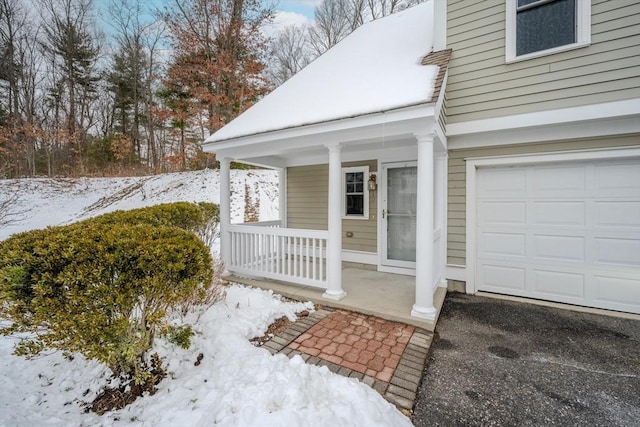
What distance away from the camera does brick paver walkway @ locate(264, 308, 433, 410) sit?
2473 mm

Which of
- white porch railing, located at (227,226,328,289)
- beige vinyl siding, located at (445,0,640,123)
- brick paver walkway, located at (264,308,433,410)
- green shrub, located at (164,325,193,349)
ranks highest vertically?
beige vinyl siding, located at (445,0,640,123)

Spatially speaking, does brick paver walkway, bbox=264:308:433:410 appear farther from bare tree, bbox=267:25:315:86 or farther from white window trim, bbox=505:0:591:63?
bare tree, bbox=267:25:315:86

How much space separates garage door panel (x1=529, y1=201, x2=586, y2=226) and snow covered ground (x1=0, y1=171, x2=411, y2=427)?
3755mm

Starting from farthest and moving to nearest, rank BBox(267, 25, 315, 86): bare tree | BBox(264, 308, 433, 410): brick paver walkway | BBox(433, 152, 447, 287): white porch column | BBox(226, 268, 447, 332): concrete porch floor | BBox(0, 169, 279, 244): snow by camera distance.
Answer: BBox(267, 25, 315, 86): bare tree
BBox(0, 169, 279, 244): snow
BBox(433, 152, 447, 287): white porch column
BBox(226, 268, 447, 332): concrete porch floor
BBox(264, 308, 433, 410): brick paver walkway

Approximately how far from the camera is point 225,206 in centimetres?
538

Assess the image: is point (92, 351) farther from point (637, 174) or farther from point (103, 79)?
point (103, 79)

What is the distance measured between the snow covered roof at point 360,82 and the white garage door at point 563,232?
2118 mm

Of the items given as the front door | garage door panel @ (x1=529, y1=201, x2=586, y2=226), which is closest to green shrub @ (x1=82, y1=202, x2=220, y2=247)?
the front door

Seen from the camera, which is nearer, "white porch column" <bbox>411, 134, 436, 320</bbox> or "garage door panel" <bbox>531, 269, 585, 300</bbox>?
"white porch column" <bbox>411, 134, 436, 320</bbox>

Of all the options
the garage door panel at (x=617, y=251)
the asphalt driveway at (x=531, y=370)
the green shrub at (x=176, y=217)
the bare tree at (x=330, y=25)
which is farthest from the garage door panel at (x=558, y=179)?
the bare tree at (x=330, y=25)

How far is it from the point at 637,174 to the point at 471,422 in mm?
4036

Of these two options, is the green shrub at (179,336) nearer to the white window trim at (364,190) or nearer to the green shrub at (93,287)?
the green shrub at (93,287)

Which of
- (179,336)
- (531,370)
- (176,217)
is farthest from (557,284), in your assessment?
(176,217)

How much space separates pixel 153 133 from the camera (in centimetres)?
1546
